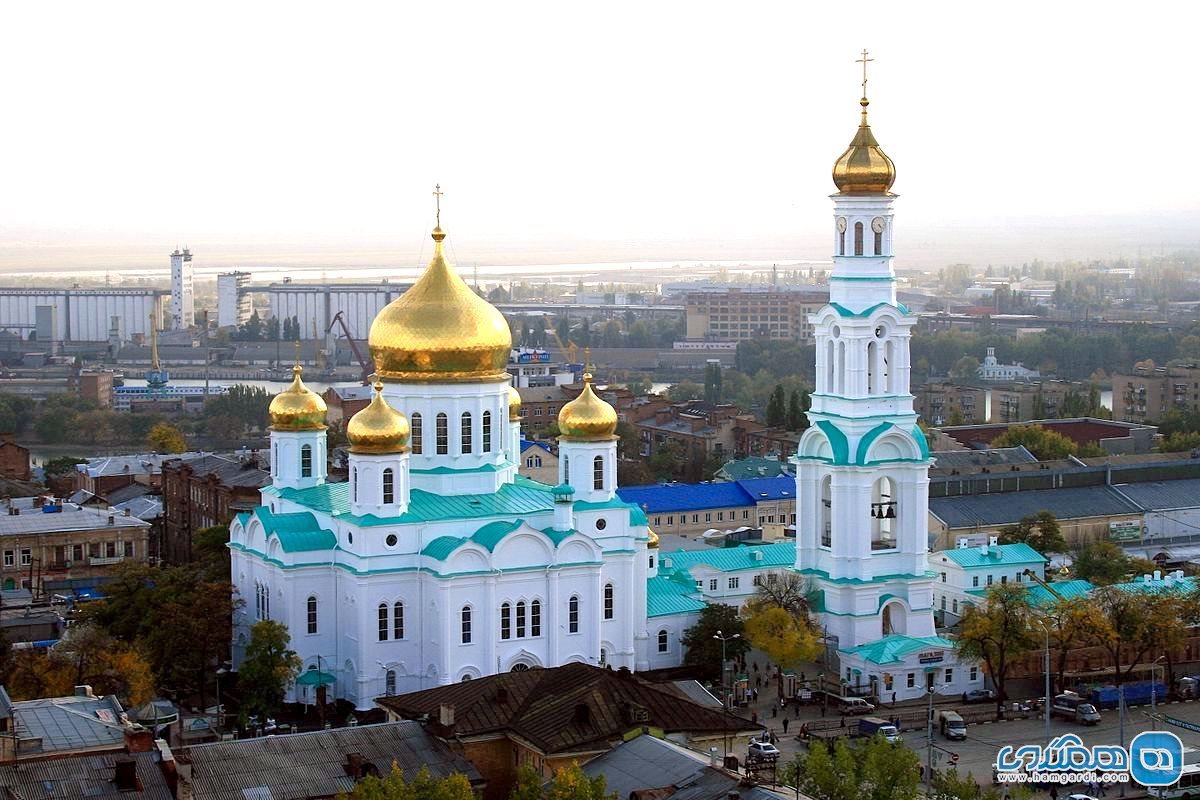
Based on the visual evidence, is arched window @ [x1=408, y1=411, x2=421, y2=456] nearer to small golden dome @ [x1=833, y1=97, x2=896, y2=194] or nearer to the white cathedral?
the white cathedral

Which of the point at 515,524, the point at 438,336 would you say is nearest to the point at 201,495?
the point at 438,336

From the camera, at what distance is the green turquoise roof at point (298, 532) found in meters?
32.5

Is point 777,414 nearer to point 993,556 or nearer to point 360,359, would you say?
point 993,556

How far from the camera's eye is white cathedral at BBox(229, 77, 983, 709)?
105ft

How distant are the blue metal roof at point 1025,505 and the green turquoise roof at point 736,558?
7.62 metres

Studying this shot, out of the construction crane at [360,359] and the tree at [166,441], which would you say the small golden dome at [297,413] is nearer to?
the tree at [166,441]

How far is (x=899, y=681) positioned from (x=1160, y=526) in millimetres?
16059

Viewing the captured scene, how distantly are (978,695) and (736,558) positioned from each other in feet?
20.6

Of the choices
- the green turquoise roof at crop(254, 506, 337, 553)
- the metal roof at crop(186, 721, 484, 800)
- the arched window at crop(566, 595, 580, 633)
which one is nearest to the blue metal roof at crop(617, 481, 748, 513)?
the arched window at crop(566, 595, 580, 633)

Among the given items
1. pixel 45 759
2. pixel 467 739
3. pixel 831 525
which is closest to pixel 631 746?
pixel 467 739

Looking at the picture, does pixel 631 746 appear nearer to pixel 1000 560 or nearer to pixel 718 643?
pixel 718 643

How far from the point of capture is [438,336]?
33.8 metres

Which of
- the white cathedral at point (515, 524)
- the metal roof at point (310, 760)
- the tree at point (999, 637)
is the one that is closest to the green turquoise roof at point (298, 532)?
the white cathedral at point (515, 524)

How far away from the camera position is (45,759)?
22.7m
